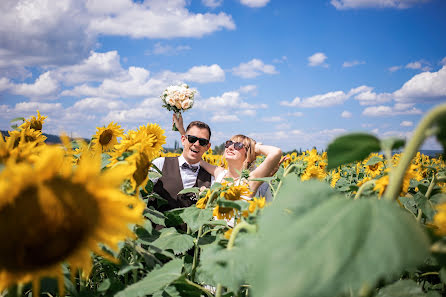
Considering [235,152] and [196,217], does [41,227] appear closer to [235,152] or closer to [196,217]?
[196,217]

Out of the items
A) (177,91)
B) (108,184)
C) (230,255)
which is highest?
(177,91)

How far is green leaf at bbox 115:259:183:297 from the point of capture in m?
1.13

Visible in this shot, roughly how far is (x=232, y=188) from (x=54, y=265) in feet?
5.76

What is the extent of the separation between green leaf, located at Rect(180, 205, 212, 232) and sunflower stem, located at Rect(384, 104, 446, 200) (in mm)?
1270

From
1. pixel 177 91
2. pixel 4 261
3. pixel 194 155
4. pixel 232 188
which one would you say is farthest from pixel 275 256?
pixel 177 91

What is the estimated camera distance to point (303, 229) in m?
0.69

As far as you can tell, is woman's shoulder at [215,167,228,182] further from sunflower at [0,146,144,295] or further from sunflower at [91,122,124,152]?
sunflower at [0,146,144,295]

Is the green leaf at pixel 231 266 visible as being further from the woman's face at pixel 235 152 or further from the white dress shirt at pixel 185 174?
the woman's face at pixel 235 152

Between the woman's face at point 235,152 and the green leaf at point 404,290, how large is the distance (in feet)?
12.5

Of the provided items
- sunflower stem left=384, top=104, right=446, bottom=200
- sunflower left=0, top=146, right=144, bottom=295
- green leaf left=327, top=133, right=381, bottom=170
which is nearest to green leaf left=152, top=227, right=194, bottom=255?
sunflower left=0, top=146, right=144, bottom=295

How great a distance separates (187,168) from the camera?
502cm

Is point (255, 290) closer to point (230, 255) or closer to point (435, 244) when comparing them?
point (230, 255)

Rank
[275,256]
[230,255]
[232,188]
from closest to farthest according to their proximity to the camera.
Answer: [275,256] → [230,255] → [232,188]

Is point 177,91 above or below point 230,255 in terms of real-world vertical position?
above
